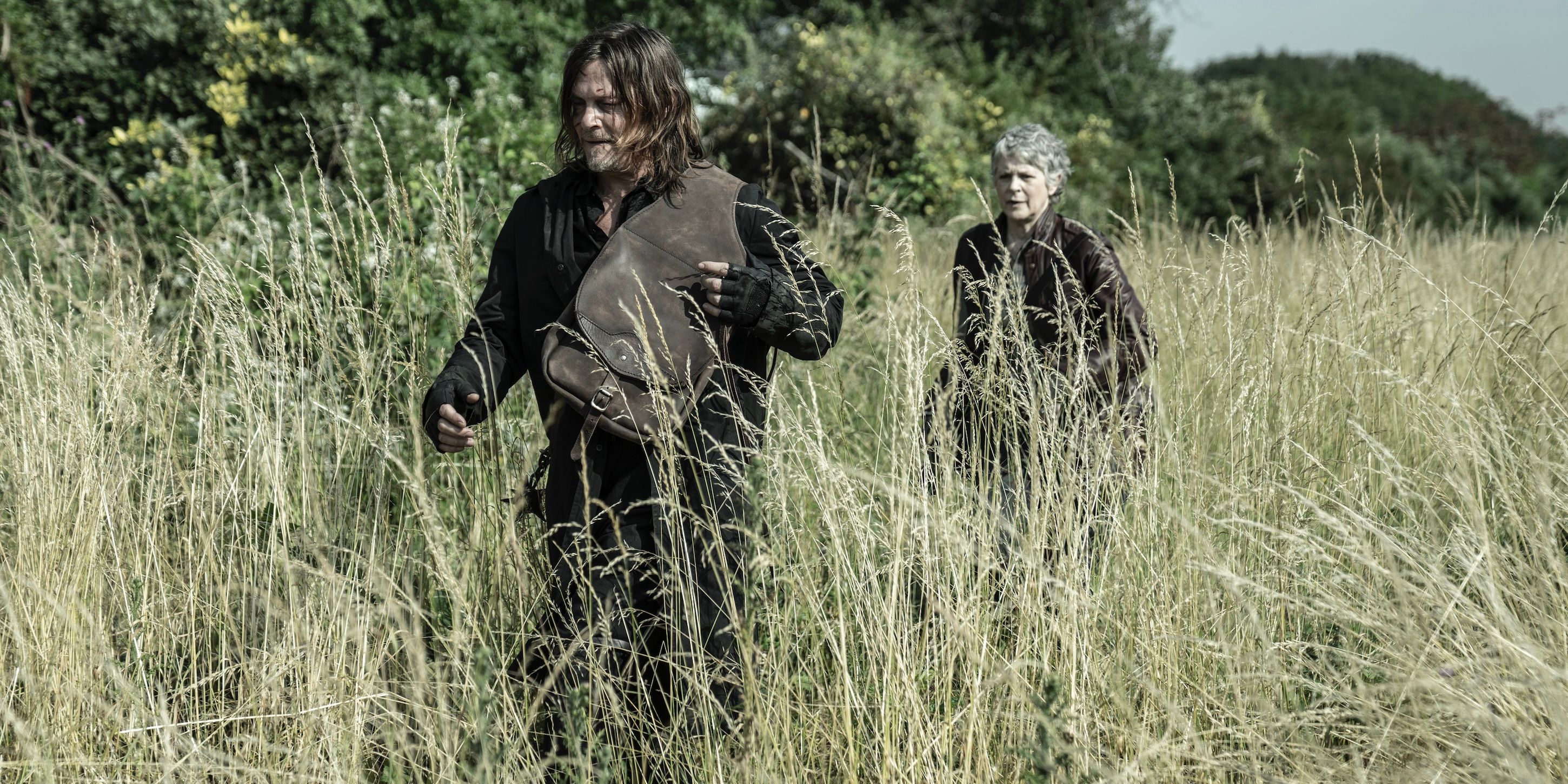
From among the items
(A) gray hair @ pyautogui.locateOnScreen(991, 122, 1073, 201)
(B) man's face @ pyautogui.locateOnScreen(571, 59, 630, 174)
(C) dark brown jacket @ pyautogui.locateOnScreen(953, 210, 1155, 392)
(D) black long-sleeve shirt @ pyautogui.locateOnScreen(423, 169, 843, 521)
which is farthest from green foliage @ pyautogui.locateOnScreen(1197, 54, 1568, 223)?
(B) man's face @ pyautogui.locateOnScreen(571, 59, 630, 174)

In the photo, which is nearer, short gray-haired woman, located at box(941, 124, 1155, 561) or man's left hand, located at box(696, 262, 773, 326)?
Result: man's left hand, located at box(696, 262, 773, 326)

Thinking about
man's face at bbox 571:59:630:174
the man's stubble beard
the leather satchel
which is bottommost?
the leather satchel

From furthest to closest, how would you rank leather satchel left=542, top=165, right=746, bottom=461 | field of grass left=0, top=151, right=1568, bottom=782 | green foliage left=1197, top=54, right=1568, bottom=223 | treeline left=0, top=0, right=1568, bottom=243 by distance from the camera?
1. green foliage left=1197, top=54, right=1568, bottom=223
2. treeline left=0, top=0, right=1568, bottom=243
3. leather satchel left=542, top=165, right=746, bottom=461
4. field of grass left=0, top=151, right=1568, bottom=782

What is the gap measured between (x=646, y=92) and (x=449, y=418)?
78cm

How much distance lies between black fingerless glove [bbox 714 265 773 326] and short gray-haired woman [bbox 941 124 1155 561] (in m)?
0.72

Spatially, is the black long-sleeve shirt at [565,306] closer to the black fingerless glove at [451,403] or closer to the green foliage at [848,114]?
the black fingerless glove at [451,403]

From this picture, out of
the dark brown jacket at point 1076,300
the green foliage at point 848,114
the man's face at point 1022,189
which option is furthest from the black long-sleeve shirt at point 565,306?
the green foliage at point 848,114

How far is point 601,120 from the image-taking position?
2262mm

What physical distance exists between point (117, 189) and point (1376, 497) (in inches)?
308

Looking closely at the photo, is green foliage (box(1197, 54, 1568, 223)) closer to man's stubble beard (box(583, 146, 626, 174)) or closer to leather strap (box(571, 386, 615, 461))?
man's stubble beard (box(583, 146, 626, 174))

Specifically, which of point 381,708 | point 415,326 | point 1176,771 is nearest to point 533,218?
point 415,326

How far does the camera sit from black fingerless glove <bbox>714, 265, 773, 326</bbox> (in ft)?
7.10

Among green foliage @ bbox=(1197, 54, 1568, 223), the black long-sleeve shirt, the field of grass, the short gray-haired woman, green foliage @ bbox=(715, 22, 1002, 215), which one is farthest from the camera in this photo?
green foliage @ bbox=(1197, 54, 1568, 223)

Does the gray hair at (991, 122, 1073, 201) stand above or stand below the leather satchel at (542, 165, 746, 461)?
above
